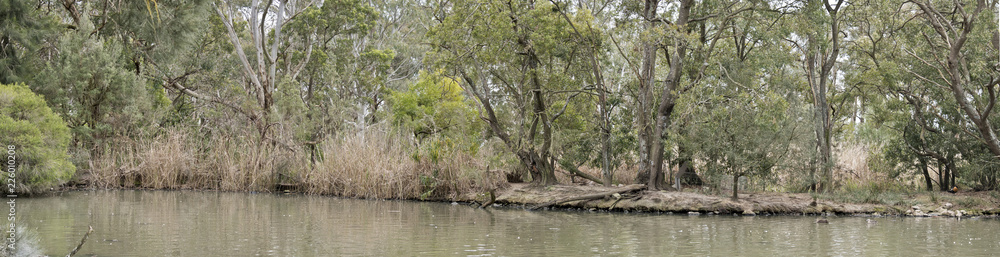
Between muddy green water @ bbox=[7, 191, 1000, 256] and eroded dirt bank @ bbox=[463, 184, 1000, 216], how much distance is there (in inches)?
26.3

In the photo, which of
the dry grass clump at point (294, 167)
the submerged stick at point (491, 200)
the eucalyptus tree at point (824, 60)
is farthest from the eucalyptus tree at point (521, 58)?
the eucalyptus tree at point (824, 60)

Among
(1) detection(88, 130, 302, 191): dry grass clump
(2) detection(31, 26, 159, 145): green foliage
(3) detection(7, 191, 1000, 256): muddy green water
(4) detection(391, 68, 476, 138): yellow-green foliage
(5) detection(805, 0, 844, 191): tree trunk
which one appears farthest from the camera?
(4) detection(391, 68, 476, 138): yellow-green foliage

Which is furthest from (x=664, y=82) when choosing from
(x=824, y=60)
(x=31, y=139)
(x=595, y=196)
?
(x=31, y=139)

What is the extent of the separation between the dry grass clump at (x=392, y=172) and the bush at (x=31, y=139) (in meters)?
4.92

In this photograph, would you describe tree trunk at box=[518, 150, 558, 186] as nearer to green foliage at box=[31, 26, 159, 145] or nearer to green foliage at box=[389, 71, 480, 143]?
green foliage at box=[389, 71, 480, 143]

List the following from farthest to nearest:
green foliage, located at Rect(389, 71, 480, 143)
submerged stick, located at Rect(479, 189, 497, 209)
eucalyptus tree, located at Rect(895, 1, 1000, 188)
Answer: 1. green foliage, located at Rect(389, 71, 480, 143)
2. submerged stick, located at Rect(479, 189, 497, 209)
3. eucalyptus tree, located at Rect(895, 1, 1000, 188)

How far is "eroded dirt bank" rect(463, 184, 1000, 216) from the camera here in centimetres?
1313

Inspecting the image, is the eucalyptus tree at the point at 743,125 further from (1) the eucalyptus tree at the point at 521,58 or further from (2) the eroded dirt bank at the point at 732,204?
(1) the eucalyptus tree at the point at 521,58

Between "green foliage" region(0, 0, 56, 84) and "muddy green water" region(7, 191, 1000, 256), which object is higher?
"green foliage" region(0, 0, 56, 84)

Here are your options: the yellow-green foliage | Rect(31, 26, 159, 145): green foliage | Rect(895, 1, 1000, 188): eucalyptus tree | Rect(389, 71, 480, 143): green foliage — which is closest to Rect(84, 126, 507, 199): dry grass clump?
Rect(31, 26, 159, 145): green foliage

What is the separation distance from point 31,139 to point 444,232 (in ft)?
26.2

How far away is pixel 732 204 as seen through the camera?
1316 centimetres

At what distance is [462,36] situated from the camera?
50.6ft

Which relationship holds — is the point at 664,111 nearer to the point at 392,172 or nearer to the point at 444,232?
the point at 392,172
